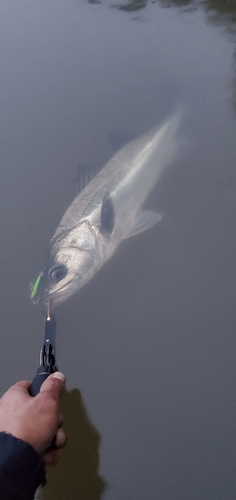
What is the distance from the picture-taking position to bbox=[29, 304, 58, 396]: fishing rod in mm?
1648

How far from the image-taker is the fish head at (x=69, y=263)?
283 centimetres

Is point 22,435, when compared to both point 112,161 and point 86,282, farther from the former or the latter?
point 112,161

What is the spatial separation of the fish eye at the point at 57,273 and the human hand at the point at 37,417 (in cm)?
128

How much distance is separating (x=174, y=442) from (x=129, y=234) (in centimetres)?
158

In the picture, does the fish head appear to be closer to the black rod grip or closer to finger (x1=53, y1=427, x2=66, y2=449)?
the black rod grip

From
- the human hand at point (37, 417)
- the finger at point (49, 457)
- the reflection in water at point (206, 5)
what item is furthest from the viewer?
the reflection in water at point (206, 5)

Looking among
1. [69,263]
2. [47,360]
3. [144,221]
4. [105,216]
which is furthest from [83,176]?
[47,360]

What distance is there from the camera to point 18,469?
1.32 meters

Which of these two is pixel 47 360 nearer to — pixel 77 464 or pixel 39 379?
pixel 39 379

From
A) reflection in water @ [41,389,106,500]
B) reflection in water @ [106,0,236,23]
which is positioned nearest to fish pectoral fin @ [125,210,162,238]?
reflection in water @ [41,389,106,500]

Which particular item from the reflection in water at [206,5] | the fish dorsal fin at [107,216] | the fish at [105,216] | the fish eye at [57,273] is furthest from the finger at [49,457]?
the reflection in water at [206,5]

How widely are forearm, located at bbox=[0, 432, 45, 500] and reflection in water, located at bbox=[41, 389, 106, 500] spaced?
0.93 metres

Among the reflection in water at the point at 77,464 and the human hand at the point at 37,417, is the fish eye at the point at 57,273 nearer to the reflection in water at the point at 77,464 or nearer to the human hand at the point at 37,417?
the reflection in water at the point at 77,464

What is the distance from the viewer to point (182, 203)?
3463 mm
